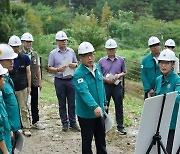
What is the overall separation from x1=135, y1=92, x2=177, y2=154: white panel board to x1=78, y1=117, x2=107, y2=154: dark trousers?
1.12 metres

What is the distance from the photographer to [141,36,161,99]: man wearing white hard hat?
6340 mm

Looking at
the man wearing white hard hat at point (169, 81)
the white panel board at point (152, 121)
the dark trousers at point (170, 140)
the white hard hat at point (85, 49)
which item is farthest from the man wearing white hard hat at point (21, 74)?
the white panel board at point (152, 121)

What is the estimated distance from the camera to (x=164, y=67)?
4730 millimetres

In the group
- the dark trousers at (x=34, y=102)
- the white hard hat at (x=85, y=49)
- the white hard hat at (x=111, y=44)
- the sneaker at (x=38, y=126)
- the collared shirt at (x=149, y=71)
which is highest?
the white hard hat at (x=85, y=49)

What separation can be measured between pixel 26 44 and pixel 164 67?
114 inches

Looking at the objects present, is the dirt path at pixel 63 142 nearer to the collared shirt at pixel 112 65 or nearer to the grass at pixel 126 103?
the grass at pixel 126 103

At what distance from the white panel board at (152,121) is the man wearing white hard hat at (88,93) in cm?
91

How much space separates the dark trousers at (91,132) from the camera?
518cm

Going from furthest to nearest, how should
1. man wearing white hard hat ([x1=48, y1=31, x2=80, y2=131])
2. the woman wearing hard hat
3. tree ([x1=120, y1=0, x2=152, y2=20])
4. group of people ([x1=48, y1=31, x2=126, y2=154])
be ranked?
tree ([x1=120, y1=0, x2=152, y2=20]) < man wearing white hard hat ([x1=48, y1=31, x2=80, y2=131]) < group of people ([x1=48, y1=31, x2=126, y2=154]) < the woman wearing hard hat

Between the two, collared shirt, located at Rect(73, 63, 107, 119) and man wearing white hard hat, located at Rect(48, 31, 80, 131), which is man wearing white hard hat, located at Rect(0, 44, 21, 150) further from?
man wearing white hard hat, located at Rect(48, 31, 80, 131)

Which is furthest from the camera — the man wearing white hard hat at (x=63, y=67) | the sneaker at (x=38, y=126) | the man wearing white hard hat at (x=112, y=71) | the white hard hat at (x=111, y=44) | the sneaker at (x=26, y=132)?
the sneaker at (x=38, y=126)

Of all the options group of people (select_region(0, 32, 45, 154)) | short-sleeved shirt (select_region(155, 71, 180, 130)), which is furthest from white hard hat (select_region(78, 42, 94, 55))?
short-sleeved shirt (select_region(155, 71, 180, 130))

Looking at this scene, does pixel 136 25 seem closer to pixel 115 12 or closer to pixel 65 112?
pixel 115 12

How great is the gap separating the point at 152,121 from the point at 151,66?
2.41m
